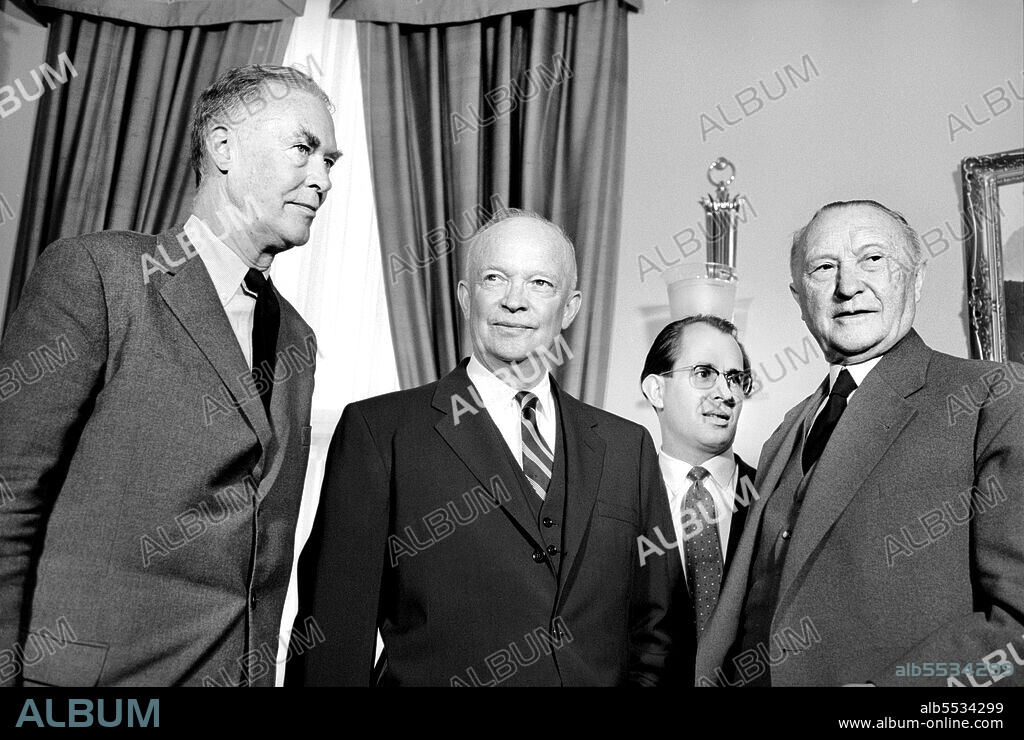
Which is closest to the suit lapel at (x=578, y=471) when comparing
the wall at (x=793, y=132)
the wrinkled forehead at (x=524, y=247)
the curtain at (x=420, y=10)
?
the wrinkled forehead at (x=524, y=247)

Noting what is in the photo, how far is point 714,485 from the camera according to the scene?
8.83 feet

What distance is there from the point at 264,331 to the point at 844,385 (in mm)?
1308

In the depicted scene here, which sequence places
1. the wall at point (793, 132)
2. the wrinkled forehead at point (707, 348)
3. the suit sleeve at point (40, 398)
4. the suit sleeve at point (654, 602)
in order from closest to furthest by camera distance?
the suit sleeve at point (40, 398), the suit sleeve at point (654, 602), the wrinkled forehead at point (707, 348), the wall at point (793, 132)

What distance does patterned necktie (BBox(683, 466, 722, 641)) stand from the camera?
246 centimetres

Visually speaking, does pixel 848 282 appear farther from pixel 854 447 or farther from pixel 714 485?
pixel 714 485

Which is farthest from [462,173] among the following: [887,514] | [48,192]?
[887,514]

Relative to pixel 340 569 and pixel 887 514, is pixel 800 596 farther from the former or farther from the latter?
pixel 340 569

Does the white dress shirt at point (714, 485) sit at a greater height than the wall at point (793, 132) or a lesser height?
lesser

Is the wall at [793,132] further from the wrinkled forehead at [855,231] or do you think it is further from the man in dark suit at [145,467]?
the man in dark suit at [145,467]

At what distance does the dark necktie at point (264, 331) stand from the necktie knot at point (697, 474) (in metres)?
1.27

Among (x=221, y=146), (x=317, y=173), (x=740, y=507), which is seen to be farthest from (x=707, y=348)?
(x=221, y=146)

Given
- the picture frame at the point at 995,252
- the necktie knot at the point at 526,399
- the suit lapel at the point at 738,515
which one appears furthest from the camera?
the picture frame at the point at 995,252

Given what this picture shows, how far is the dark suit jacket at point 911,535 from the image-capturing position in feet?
5.83

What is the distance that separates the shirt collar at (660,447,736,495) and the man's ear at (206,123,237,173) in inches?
58.6
